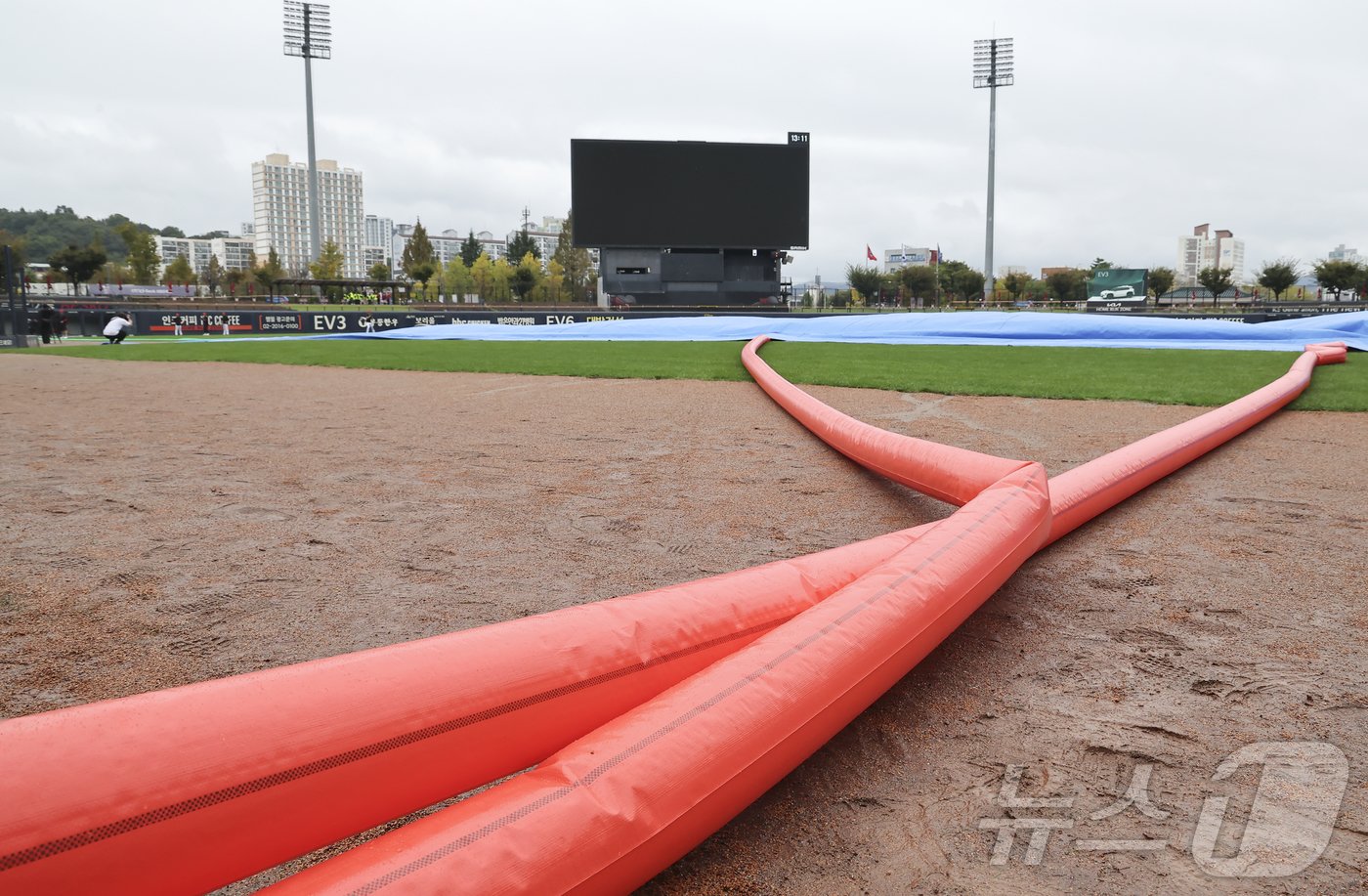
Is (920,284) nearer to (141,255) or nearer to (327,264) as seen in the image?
(327,264)

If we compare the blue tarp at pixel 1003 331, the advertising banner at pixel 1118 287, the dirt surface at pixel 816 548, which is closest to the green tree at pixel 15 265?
the blue tarp at pixel 1003 331

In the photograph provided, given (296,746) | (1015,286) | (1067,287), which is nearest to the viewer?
(296,746)

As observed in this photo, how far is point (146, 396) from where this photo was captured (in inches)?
320

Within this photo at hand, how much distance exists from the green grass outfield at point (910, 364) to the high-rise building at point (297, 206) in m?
143

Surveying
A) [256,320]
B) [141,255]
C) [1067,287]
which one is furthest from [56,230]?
[1067,287]

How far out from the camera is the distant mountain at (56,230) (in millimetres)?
84375

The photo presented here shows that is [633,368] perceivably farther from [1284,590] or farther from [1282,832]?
[1282,832]

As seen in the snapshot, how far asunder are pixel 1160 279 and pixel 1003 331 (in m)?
39.7

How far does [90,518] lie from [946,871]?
346 centimetres

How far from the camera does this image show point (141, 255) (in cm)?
6184

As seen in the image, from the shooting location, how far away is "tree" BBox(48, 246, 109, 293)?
1916 inches

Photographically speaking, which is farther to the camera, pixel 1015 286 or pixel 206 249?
pixel 206 249

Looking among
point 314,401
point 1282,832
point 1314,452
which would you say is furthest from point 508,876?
point 314,401

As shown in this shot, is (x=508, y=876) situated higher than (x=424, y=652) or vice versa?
(x=424, y=652)
